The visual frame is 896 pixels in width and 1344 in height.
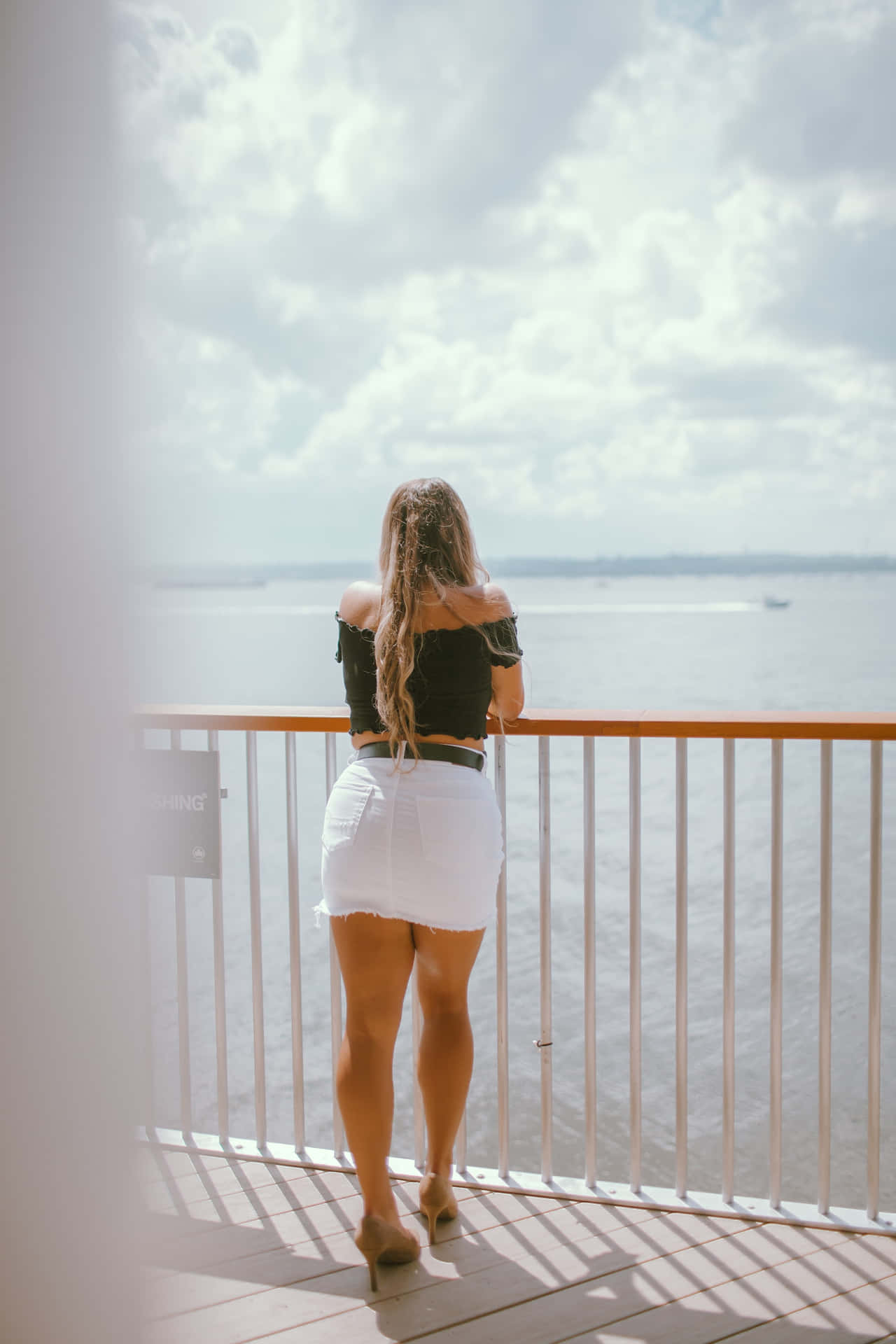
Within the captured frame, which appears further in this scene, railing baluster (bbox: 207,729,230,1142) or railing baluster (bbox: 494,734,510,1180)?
railing baluster (bbox: 207,729,230,1142)

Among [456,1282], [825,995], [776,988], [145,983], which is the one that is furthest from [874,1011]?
[145,983]

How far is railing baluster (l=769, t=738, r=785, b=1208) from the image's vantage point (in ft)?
6.55

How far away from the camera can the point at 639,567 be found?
57.6 meters

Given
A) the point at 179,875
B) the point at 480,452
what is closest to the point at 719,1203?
Result: the point at 179,875

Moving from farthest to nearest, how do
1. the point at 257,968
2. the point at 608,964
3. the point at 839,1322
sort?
the point at 608,964 < the point at 257,968 < the point at 839,1322

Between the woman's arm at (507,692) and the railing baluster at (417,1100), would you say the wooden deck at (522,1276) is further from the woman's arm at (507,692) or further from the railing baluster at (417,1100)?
the woman's arm at (507,692)

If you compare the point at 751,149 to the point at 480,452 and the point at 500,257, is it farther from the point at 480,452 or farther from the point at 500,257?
the point at 480,452

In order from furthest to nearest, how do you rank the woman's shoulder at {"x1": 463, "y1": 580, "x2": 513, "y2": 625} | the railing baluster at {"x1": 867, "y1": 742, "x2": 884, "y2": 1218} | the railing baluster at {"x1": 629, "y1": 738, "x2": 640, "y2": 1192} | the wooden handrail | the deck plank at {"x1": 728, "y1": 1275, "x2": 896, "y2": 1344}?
the railing baluster at {"x1": 629, "y1": 738, "x2": 640, "y2": 1192} < the railing baluster at {"x1": 867, "y1": 742, "x2": 884, "y2": 1218} < the wooden handrail < the woman's shoulder at {"x1": 463, "y1": 580, "x2": 513, "y2": 625} < the deck plank at {"x1": 728, "y1": 1275, "x2": 896, "y2": 1344}

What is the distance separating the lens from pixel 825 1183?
2.02m

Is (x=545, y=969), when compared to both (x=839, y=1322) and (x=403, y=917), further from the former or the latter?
(x=839, y=1322)

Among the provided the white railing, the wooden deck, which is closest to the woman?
the wooden deck

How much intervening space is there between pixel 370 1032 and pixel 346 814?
1.30ft

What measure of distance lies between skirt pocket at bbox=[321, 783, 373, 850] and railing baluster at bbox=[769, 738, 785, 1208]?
80cm

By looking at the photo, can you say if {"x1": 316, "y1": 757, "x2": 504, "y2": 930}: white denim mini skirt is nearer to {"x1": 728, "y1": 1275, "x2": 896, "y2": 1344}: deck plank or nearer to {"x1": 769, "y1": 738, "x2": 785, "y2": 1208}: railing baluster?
{"x1": 769, "y1": 738, "x2": 785, "y2": 1208}: railing baluster
